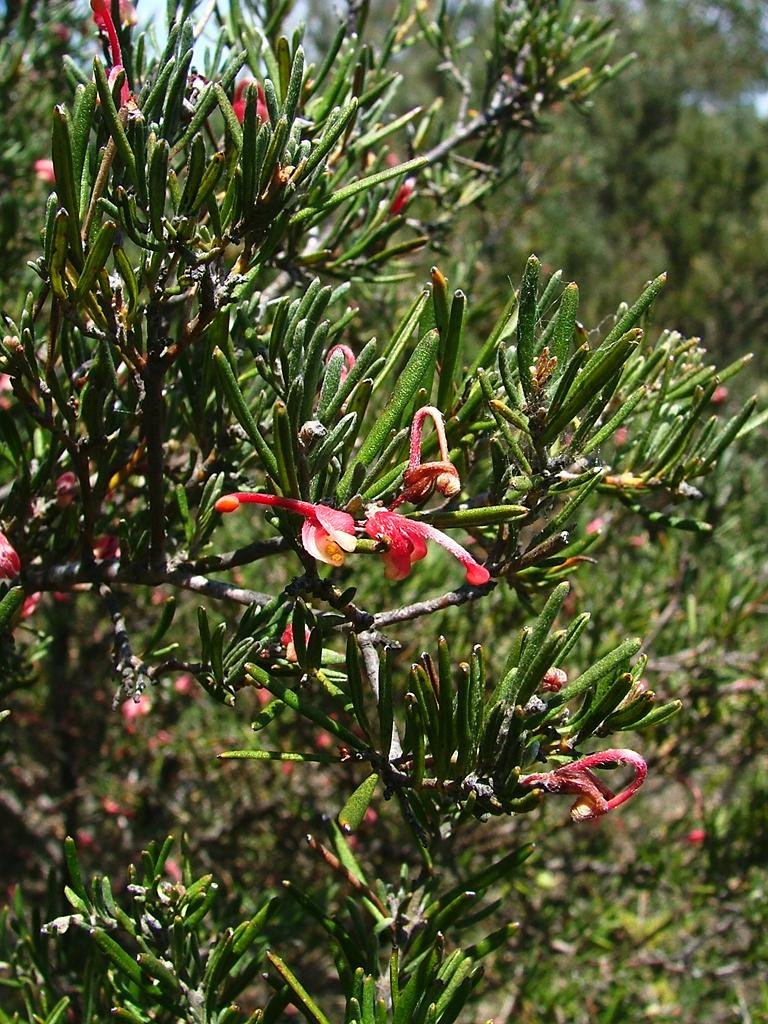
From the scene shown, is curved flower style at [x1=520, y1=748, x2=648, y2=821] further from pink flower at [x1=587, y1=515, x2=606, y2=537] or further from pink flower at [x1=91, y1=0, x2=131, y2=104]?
pink flower at [x1=587, y1=515, x2=606, y2=537]

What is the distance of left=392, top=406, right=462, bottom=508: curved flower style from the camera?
0.58 meters

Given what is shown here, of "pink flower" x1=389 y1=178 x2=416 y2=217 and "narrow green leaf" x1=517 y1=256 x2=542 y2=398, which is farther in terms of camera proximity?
"pink flower" x1=389 y1=178 x2=416 y2=217

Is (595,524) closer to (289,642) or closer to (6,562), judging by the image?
(289,642)

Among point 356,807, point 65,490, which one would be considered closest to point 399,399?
point 356,807

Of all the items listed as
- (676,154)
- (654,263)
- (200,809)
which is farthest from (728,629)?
→ (676,154)

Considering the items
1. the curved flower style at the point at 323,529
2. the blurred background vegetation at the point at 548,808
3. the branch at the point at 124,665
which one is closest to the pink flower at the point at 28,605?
the blurred background vegetation at the point at 548,808

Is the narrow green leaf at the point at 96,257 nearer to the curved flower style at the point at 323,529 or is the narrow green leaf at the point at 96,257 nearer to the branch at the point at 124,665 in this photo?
the curved flower style at the point at 323,529

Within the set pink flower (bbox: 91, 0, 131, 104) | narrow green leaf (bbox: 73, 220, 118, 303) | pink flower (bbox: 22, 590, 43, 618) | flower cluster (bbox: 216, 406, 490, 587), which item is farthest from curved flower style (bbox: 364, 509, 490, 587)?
pink flower (bbox: 22, 590, 43, 618)

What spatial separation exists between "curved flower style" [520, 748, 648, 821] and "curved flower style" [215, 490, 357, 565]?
0.72 ft

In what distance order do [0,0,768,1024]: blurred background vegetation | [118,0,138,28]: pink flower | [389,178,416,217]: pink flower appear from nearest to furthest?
[118,0,138,28]: pink flower
[389,178,416,217]: pink flower
[0,0,768,1024]: blurred background vegetation

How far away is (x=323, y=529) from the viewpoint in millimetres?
560

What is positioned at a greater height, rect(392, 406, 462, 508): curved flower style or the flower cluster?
rect(392, 406, 462, 508): curved flower style

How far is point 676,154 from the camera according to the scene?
8.59m

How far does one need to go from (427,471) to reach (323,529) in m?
0.08
